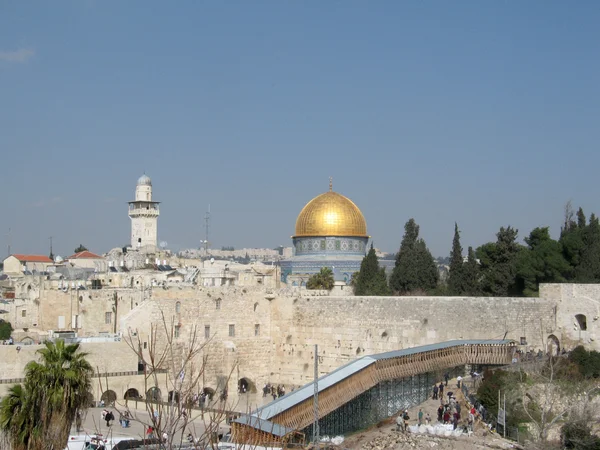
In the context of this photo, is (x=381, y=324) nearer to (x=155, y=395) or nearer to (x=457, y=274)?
(x=457, y=274)

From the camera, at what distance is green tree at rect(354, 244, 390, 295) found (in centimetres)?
3058

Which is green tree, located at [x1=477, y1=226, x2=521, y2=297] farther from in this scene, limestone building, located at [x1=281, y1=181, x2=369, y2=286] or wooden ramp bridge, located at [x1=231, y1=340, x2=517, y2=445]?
limestone building, located at [x1=281, y1=181, x2=369, y2=286]

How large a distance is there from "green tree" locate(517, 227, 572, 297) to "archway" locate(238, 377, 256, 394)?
9.17 metres

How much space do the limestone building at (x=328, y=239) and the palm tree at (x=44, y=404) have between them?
27.1 metres

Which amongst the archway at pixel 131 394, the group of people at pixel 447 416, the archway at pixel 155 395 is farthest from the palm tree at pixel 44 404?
the archway at pixel 131 394

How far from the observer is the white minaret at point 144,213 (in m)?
49.0

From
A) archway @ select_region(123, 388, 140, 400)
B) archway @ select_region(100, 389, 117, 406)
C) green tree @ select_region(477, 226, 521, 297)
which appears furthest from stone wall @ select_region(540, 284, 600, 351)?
archway @ select_region(100, 389, 117, 406)

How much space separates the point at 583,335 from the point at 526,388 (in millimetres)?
5212

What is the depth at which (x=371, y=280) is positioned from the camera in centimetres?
3162

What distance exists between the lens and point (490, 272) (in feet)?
93.2

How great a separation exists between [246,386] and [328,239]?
1474 cm

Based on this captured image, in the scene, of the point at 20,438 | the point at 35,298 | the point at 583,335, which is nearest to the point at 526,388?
the point at 583,335

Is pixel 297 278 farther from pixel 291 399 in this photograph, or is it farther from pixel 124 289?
pixel 291 399

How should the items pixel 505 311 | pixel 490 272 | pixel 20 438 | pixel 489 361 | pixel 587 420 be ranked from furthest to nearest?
pixel 490 272, pixel 505 311, pixel 489 361, pixel 587 420, pixel 20 438
